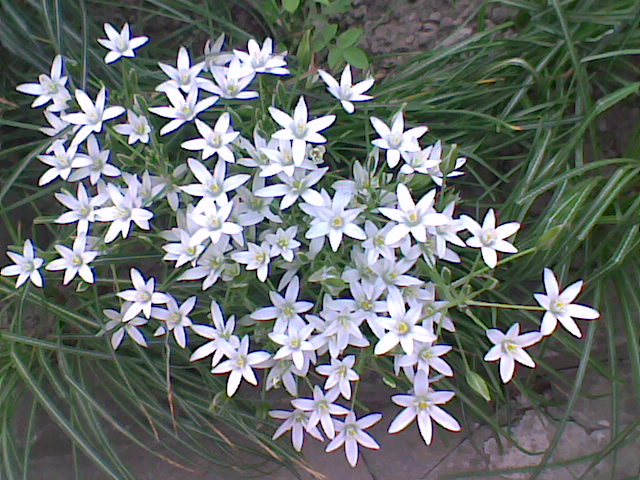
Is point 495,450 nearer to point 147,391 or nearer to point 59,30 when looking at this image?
point 147,391

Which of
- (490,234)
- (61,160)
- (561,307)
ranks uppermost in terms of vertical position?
(61,160)

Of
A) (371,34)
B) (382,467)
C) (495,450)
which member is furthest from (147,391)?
(371,34)

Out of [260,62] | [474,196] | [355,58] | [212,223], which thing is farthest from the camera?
[474,196]

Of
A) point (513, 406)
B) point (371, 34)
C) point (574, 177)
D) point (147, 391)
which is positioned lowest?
point (513, 406)

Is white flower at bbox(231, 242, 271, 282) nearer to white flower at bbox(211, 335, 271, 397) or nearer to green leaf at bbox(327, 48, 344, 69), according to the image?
white flower at bbox(211, 335, 271, 397)

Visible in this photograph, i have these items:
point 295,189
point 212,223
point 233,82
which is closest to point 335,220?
point 295,189

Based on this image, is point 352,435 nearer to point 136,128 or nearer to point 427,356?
point 427,356
